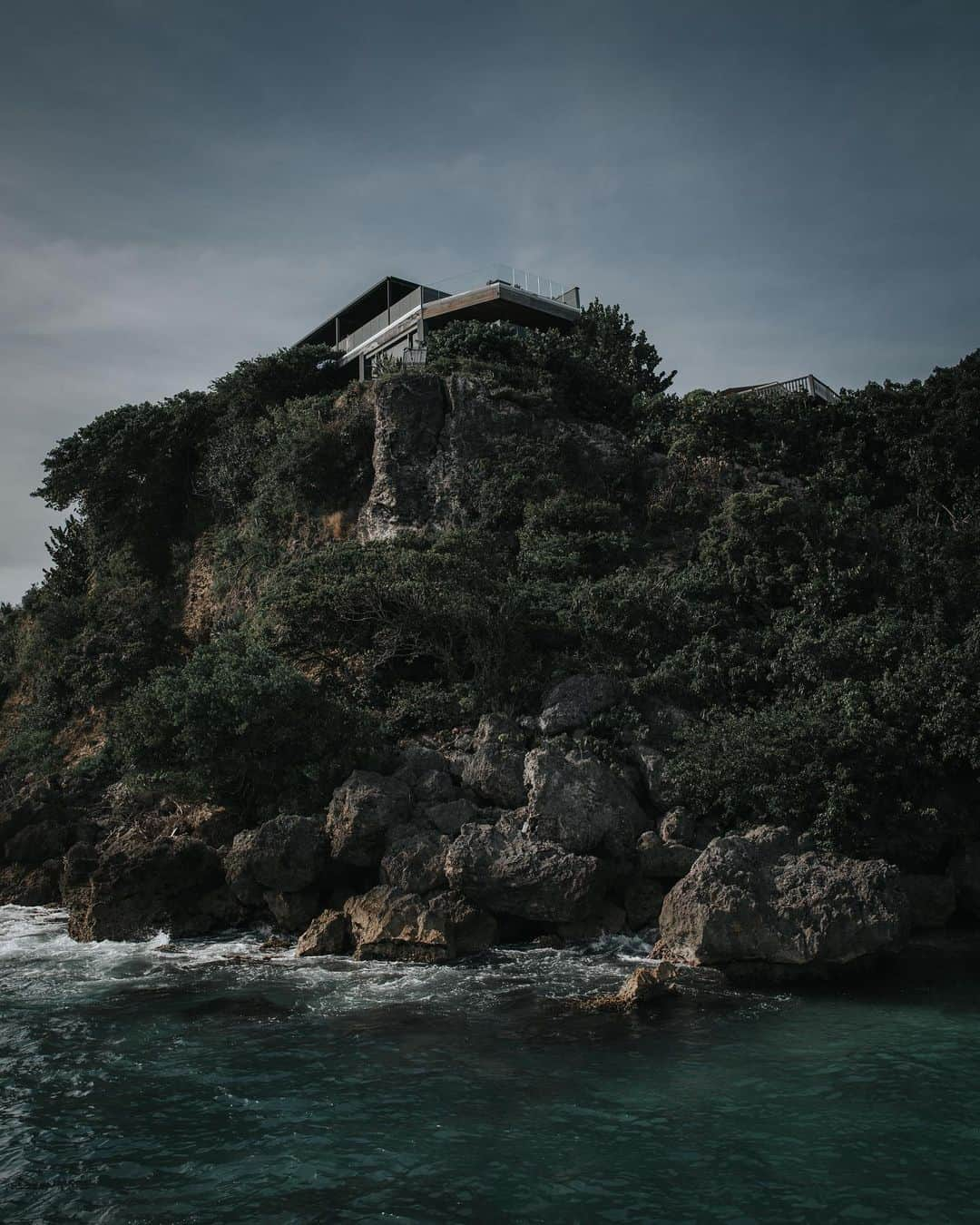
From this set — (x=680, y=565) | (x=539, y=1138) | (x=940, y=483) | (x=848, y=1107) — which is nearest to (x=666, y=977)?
(x=848, y=1107)

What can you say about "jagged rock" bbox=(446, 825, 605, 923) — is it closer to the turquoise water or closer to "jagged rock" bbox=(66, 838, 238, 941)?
the turquoise water

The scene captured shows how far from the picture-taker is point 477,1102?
9.66m

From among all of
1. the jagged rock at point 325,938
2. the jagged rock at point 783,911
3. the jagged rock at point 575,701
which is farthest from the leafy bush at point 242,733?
the jagged rock at point 783,911

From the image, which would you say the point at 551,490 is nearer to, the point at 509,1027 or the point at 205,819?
the point at 205,819

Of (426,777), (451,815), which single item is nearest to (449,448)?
(426,777)

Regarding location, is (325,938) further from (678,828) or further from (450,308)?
(450,308)

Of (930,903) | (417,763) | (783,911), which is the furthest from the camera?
(417,763)

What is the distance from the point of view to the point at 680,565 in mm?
26797

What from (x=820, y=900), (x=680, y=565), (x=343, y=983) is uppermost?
(x=680, y=565)

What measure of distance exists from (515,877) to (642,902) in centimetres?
253

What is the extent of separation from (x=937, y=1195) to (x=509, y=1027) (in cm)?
559

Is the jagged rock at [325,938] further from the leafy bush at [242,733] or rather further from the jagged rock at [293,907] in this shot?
the leafy bush at [242,733]

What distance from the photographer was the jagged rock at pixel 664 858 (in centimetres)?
1738

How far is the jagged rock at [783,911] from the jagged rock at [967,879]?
3355 millimetres
